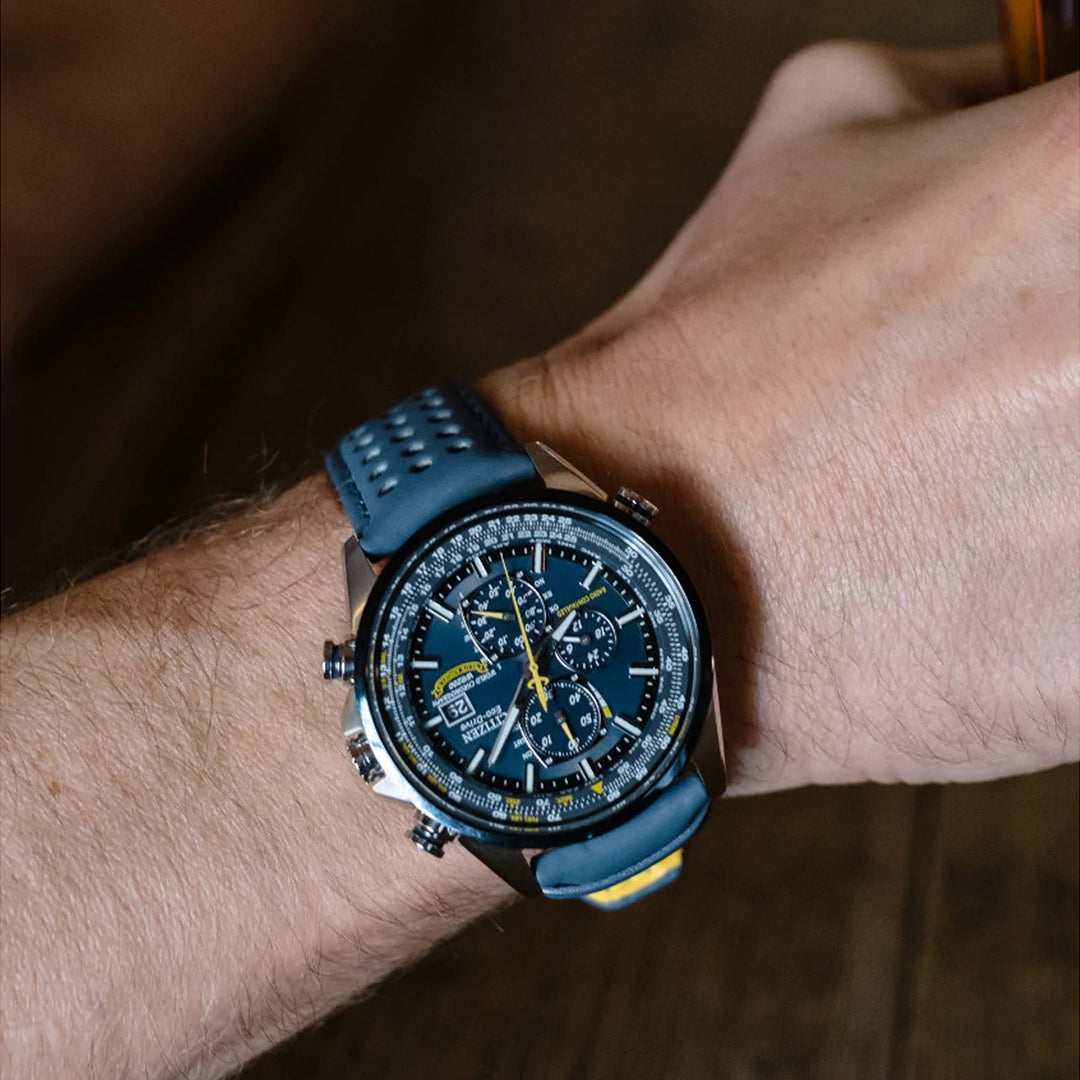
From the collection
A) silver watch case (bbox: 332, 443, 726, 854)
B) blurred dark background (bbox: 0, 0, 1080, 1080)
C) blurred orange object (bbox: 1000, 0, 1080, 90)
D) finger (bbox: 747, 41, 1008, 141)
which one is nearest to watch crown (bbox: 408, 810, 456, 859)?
silver watch case (bbox: 332, 443, 726, 854)

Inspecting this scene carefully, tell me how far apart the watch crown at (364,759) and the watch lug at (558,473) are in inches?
9.5

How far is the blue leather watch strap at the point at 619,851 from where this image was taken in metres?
0.88

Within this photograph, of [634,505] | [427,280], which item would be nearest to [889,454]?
[634,505]

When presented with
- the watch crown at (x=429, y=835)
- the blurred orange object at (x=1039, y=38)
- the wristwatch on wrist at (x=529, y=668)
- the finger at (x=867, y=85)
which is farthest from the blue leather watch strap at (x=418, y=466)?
the blurred orange object at (x=1039, y=38)

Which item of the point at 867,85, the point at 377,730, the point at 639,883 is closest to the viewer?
the point at 377,730

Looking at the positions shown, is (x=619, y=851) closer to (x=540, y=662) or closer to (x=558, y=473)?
(x=540, y=662)

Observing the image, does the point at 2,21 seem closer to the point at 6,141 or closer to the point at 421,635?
the point at 6,141

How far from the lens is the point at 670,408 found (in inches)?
38.5

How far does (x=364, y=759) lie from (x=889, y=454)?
478 mm

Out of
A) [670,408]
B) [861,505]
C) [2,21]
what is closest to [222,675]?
[670,408]

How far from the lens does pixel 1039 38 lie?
3.52 feet

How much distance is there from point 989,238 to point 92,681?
80cm

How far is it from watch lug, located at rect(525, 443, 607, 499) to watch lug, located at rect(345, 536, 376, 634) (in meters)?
0.15

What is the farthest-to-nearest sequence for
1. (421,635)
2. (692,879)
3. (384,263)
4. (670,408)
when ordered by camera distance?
(384,263) < (692,879) < (670,408) < (421,635)
